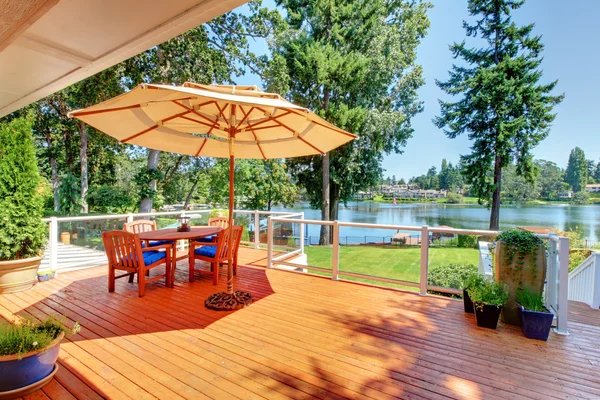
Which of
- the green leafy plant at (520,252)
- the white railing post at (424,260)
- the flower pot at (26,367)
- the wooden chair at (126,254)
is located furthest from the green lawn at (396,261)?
the flower pot at (26,367)

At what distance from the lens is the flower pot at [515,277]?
314cm

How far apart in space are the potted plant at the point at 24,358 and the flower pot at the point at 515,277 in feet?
14.1

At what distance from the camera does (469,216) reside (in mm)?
29641

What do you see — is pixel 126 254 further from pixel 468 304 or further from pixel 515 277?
pixel 515 277

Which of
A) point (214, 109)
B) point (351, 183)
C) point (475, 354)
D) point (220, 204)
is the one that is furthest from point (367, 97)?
point (475, 354)

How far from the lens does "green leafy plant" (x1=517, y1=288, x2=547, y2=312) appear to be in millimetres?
3014

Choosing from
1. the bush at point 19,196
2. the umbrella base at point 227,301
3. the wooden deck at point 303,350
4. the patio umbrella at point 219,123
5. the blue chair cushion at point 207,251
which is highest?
the patio umbrella at point 219,123

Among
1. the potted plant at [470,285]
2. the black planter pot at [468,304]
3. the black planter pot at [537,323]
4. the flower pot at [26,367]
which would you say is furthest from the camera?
the black planter pot at [468,304]

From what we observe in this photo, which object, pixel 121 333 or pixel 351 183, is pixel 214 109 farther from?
pixel 351 183

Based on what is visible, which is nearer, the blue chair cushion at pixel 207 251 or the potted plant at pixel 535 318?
the potted plant at pixel 535 318

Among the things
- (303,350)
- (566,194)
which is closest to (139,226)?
(303,350)

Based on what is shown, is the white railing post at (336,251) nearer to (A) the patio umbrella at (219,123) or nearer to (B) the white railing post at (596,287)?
(A) the patio umbrella at (219,123)

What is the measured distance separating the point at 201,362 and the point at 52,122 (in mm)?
17255

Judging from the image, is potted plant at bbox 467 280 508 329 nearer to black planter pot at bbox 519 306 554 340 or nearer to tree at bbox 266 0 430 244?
black planter pot at bbox 519 306 554 340
